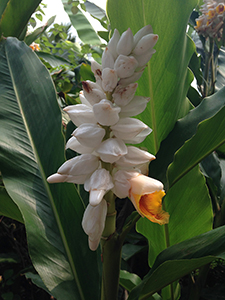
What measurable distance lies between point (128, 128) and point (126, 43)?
0.14 metres

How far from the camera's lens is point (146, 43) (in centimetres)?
42

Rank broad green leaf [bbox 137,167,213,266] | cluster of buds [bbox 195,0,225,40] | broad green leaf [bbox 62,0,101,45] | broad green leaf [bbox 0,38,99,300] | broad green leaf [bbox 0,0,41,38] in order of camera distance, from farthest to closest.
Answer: broad green leaf [bbox 62,0,101,45] < cluster of buds [bbox 195,0,225,40] < broad green leaf [bbox 0,0,41,38] < broad green leaf [bbox 137,167,213,266] < broad green leaf [bbox 0,38,99,300]

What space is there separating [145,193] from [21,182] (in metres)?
0.33

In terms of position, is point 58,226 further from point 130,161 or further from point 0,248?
point 0,248

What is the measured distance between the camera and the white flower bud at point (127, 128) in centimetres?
42

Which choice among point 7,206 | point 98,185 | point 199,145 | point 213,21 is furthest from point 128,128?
point 213,21

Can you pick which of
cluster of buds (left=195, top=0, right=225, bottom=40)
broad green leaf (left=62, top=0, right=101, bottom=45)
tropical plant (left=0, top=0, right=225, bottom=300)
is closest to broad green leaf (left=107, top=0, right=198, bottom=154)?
tropical plant (left=0, top=0, right=225, bottom=300)

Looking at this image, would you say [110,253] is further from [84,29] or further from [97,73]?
[84,29]

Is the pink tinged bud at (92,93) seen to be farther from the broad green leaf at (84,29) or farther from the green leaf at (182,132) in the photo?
the broad green leaf at (84,29)

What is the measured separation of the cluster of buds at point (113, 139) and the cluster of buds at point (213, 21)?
3.33ft

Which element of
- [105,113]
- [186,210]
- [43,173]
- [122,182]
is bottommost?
[186,210]

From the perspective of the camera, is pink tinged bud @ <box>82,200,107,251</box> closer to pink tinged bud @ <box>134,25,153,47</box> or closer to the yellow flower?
the yellow flower

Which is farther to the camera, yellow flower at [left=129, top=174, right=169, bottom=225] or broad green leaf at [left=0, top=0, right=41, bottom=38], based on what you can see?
broad green leaf at [left=0, top=0, right=41, bottom=38]

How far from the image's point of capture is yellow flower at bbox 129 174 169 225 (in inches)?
15.8
